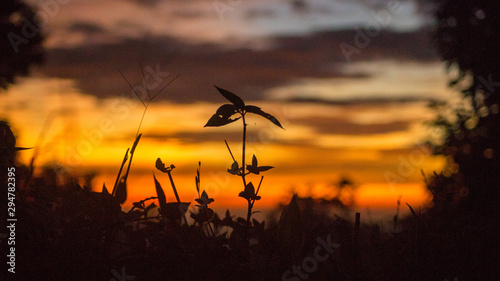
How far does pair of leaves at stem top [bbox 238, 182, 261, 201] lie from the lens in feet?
5.29

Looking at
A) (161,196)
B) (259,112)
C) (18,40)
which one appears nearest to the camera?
(259,112)

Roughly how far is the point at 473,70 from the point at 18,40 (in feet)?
46.8

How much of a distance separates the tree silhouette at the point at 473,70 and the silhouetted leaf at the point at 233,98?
47.3ft

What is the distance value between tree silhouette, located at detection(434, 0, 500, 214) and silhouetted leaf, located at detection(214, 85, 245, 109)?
14415 millimetres

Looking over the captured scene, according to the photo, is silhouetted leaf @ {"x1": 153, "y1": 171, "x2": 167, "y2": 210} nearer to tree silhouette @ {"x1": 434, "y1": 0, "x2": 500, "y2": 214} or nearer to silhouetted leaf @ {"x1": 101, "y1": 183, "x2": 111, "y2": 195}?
silhouetted leaf @ {"x1": 101, "y1": 183, "x2": 111, "y2": 195}

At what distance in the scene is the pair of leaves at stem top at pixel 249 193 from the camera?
5.29 ft

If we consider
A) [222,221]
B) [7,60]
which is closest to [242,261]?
[222,221]

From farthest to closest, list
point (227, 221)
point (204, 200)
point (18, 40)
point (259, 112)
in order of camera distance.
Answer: point (18, 40) → point (227, 221) → point (204, 200) → point (259, 112)

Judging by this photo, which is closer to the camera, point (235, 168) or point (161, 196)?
point (235, 168)

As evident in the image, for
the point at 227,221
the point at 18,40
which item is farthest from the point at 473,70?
the point at 227,221

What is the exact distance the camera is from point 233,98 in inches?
61.3

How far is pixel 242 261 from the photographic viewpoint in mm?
1560

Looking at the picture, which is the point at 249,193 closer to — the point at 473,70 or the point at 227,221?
the point at 227,221

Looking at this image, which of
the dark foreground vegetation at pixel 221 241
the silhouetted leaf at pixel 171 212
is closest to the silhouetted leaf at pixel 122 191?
the dark foreground vegetation at pixel 221 241
